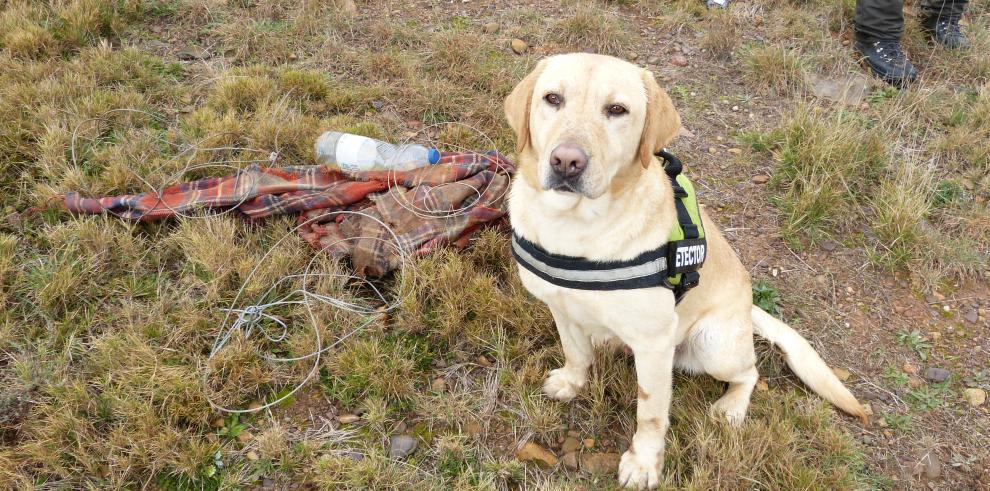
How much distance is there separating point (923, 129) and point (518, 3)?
11.3 ft

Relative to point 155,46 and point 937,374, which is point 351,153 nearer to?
point 155,46

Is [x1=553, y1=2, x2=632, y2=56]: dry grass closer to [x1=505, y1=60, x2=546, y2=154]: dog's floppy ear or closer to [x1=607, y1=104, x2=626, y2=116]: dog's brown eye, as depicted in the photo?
[x1=505, y1=60, x2=546, y2=154]: dog's floppy ear

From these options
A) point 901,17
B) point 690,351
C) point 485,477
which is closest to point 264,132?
point 485,477

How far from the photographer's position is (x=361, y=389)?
8.91 feet

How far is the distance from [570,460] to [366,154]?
221cm

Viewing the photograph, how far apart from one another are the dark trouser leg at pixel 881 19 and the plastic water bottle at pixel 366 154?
379 centimetres

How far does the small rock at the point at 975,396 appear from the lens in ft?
9.17

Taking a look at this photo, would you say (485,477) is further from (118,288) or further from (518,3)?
(518,3)

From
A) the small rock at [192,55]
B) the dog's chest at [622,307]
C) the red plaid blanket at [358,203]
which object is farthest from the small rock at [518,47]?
the dog's chest at [622,307]

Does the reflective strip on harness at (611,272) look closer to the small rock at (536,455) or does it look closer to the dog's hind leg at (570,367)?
the dog's hind leg at (570,367)

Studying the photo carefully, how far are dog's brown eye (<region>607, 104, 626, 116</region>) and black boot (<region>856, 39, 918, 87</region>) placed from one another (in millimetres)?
3780

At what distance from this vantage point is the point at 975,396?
2818 mm

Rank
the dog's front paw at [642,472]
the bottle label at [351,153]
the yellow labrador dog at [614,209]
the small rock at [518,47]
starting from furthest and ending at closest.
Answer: the small rock at [518,47] < the bottle label at [351,153] < the dog's front paw at [642,472] < the yellow labrador dog at [614,209]

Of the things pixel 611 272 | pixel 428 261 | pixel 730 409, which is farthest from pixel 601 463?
pixel 428 261
